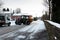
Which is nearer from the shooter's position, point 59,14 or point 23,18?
point 59,14

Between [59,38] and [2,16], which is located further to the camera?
[2,16]

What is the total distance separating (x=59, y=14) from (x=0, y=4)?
220 feet

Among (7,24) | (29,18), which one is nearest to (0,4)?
(29,18)

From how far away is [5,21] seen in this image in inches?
1547

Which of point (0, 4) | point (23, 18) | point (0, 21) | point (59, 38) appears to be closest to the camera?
point (59, 38)

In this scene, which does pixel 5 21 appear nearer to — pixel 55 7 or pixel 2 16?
pixel 2 16

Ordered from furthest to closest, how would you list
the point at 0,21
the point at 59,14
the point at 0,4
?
1. the point at 0,4
2. the point at 0,21
3. the point at 59,14

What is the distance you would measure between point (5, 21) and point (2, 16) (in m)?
1.26

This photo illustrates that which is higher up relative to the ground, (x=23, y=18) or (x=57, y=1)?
(x=57, y=1)

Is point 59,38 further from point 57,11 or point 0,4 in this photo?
point 0,4

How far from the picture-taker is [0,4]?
88.5m

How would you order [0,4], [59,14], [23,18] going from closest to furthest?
[59,14]
[23,18]
[0,4]

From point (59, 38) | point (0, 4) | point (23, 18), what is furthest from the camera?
point (0, 4)

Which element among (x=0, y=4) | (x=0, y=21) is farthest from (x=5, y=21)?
(x=0, y=4)
